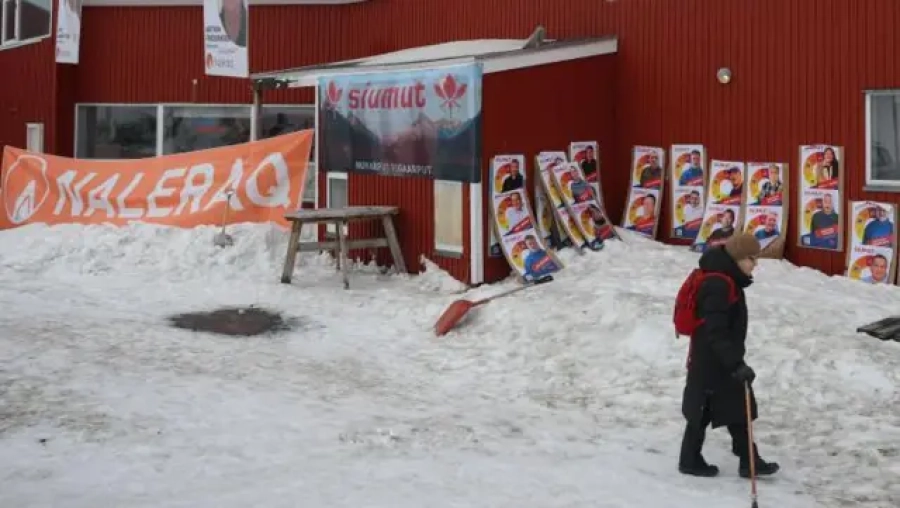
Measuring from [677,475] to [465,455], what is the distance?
1324mm

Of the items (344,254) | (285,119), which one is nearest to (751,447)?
(344,254)

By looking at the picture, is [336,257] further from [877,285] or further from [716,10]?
[877,285]

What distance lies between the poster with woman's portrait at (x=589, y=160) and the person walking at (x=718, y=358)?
7901 mm

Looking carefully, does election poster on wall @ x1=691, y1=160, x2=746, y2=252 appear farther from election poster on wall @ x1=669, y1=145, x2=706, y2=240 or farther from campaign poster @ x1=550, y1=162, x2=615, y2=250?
campaign poster @ x1=550, y1=162, x2=615, y2=250

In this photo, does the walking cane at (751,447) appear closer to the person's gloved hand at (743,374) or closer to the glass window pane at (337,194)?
the person's gloved hand at (743,374)

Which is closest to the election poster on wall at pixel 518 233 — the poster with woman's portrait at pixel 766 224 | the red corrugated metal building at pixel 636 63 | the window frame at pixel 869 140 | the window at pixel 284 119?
the red corrugated metal building at pixel 636 63

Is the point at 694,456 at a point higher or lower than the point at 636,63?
lower

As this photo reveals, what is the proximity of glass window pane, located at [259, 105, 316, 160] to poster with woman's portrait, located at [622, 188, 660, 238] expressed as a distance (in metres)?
7.17

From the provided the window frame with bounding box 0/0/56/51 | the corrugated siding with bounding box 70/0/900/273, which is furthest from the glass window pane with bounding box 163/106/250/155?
the window frame with bounding box 0/0/56/51

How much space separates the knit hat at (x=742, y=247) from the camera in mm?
6531

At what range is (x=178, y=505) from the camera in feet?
19.1

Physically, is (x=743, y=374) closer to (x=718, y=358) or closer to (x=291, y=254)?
(x=718, y=358)

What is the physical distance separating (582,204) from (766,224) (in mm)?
2287

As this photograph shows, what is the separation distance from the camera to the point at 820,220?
12875mm
